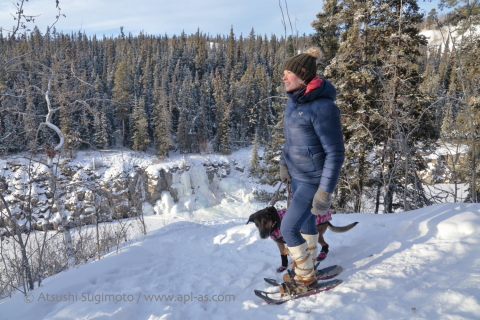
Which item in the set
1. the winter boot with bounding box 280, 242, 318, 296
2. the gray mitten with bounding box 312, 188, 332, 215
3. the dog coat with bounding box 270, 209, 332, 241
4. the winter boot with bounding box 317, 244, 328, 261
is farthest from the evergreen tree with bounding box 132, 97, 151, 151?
the gray mitten with bounding box 312, 188, 332, 215

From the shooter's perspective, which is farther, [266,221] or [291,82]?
[266,221]

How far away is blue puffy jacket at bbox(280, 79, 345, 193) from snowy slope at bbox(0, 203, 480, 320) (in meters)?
0.96

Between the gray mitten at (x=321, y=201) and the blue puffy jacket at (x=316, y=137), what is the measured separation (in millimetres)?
41

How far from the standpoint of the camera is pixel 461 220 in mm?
2889

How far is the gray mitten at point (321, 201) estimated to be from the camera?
1.89 m

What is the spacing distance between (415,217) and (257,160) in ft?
74.8

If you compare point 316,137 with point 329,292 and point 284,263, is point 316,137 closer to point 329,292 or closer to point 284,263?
point 329,292

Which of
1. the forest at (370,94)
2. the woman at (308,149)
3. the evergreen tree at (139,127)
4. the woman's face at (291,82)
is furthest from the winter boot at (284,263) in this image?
the evergreen tree at (139,127)

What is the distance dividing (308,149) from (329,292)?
1.23 metres

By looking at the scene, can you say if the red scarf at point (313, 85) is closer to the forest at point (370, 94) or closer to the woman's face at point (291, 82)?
the woman's face at point (291, 82)

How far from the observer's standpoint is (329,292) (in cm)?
212

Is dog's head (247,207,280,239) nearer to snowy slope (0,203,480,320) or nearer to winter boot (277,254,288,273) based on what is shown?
winter boot (277,254,288,273)

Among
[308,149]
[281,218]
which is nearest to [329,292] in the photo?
[281,218]

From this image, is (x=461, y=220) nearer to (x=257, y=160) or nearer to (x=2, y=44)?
(x=2, y=44)
